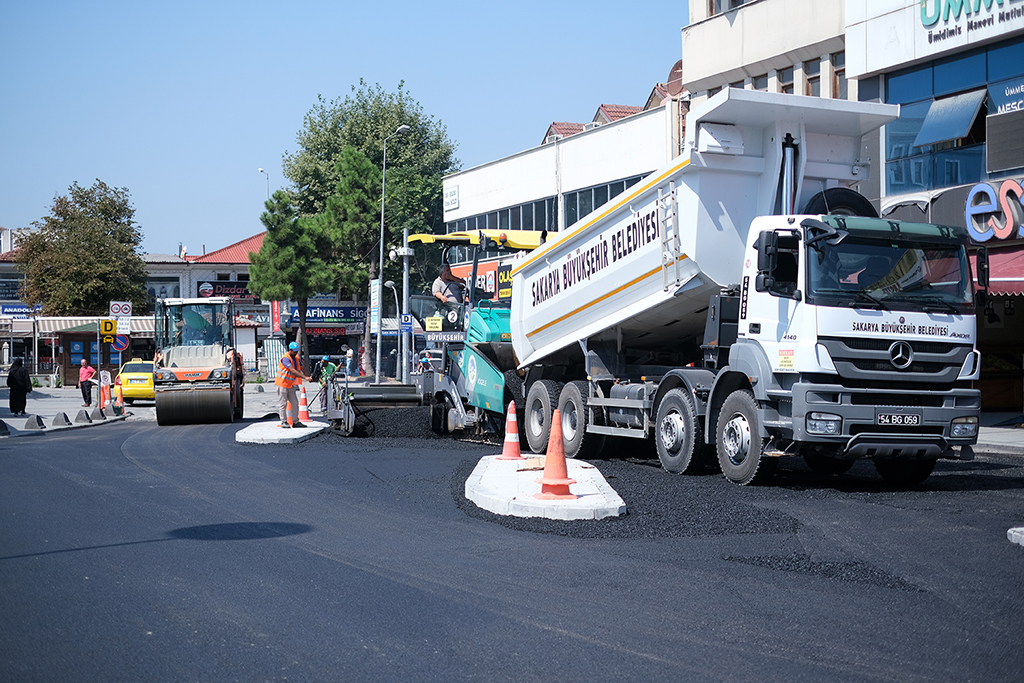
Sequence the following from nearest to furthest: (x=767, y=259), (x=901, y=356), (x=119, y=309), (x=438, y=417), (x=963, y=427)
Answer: (x=901, y=356)
(x=767, y=259)
(x=963, y=427)
(x=438, y=417)
(x=119, y=309)

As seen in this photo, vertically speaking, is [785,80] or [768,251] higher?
[785,80]

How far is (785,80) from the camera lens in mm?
25547

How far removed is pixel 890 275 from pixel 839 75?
1549 centimetres

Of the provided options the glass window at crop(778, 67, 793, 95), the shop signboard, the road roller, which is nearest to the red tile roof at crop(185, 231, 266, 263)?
the shop signboard

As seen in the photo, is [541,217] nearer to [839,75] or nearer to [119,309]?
[839,75]

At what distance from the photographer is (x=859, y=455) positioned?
9953mm

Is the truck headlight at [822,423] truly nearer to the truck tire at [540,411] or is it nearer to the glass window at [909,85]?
the truck tire at [540,411]

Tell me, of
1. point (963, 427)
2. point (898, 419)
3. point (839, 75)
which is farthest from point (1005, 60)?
point (898, 419)

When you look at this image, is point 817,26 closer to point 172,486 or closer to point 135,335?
point 172,486

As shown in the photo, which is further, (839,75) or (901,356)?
(839,75)

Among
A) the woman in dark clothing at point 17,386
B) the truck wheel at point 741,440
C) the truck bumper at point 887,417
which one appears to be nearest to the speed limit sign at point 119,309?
the woman in dark clothing at point 17,386

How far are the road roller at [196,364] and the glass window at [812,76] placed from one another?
14935 mm

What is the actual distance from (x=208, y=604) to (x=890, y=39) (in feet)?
65.9

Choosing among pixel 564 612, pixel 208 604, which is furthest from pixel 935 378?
pixel 208 604
